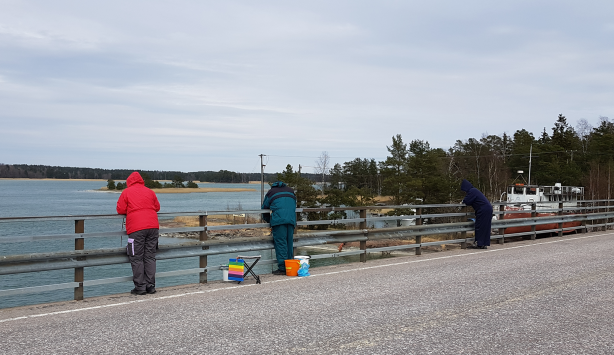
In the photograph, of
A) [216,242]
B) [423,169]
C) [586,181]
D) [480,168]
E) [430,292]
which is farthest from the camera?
[480,168]

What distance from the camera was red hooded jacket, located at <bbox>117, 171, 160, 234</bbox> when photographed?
7965 mm

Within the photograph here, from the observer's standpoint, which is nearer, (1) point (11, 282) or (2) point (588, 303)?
(2) point (588, 303)

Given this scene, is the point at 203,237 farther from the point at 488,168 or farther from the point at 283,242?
the point at 488,168

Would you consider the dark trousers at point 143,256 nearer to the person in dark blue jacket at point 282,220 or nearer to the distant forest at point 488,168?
the person in dark blue jacket at point 282,220

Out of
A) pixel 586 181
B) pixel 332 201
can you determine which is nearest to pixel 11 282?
pixel 332 201

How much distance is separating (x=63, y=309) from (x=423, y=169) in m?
67.5

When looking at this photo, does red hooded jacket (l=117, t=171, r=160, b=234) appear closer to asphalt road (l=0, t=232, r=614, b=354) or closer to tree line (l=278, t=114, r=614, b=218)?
asphalt road (l=0, t=232, r=614, b=354)

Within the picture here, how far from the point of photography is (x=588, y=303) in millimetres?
7379

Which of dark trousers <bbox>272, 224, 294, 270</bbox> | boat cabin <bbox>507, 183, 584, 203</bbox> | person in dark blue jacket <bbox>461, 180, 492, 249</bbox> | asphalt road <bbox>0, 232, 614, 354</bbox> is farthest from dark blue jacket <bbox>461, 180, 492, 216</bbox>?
boat cabin <bbox>507, 183, 584, 203</bbox>

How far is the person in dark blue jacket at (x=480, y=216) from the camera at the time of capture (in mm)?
14031

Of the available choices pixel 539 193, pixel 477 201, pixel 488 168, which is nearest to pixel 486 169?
pixel 488 168

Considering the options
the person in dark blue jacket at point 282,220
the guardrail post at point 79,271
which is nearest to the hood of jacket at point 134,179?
the guardrail post at point 79,271

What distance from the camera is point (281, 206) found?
981 centimetres

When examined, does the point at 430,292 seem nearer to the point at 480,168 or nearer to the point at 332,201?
the point at 332,201
